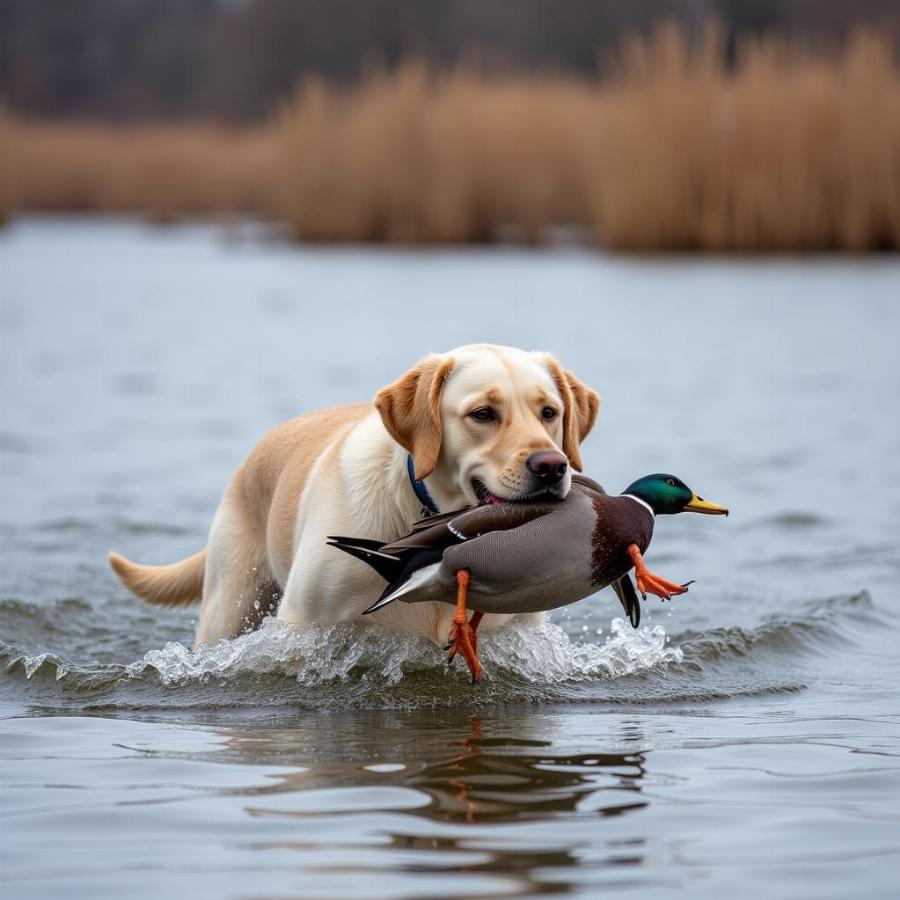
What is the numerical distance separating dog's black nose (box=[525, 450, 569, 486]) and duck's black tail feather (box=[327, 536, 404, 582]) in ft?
1.63

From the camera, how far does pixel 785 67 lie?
78.3ft

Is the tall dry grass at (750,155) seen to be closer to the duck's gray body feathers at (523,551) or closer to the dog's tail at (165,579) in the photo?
the dog's tail at (165,579)

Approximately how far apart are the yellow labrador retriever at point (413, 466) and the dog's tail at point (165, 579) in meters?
0.52

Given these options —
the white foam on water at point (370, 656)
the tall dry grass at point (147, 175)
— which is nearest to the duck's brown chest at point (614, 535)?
the white foam on water at point (370, 656)

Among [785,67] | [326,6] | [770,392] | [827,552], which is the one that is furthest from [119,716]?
[326,6]

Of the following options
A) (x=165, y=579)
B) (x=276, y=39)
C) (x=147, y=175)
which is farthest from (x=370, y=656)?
(x=276, y=39)

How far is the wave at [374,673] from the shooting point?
5.61 meters

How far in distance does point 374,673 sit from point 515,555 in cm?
122

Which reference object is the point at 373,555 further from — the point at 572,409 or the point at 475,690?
the point at 475,690

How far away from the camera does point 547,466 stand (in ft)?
15.6

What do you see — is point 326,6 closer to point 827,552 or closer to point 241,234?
point 241,234

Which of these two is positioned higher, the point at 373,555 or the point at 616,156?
the point at 616,156

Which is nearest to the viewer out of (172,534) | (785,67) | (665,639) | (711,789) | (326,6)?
(711,789)

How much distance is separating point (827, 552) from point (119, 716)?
4.31 metres
